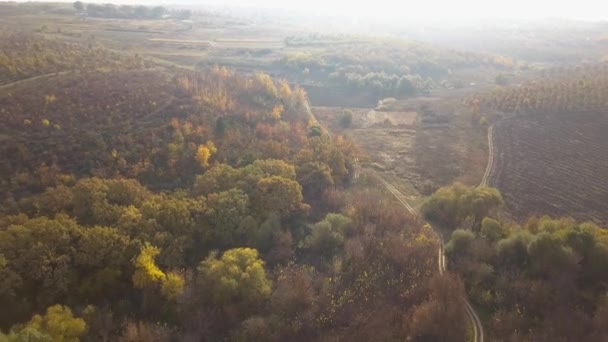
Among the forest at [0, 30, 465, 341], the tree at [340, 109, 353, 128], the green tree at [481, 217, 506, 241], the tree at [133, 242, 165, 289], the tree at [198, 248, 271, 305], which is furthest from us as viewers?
the tree at [340, 109, 353, 128]

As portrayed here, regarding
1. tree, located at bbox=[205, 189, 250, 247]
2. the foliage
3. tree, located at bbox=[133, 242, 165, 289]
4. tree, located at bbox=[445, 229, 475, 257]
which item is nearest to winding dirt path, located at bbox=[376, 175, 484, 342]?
tree, located at bbox=[445, 229, 475, 257]

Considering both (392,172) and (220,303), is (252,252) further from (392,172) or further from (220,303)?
(392,172)

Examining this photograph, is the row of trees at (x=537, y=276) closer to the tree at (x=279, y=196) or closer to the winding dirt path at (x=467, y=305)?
the winding dirt path at (x=467, y=305)

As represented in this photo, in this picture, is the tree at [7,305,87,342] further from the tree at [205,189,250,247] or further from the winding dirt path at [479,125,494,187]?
the winding dirt path at [479,125,494,187]

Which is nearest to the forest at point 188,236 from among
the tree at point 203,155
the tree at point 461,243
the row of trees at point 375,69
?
the tree at point 203,155

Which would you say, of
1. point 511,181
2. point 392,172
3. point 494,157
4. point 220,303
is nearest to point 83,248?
point 220,303

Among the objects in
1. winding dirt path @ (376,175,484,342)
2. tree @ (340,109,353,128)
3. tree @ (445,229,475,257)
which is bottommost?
winding dirt path @ (376,175,484,342)
